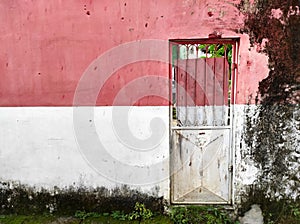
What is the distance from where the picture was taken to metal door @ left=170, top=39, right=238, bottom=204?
369 cm

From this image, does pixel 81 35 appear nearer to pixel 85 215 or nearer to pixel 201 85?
pixel 201 85

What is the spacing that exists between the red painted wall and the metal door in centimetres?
21

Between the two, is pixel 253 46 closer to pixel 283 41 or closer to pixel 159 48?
pixel 283 41

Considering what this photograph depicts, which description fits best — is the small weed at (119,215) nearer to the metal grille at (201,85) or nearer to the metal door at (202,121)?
the metal door at (202,121)

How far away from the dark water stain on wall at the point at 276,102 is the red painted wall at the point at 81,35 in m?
0.14

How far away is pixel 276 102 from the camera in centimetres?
359

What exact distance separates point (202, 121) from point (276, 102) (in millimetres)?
884

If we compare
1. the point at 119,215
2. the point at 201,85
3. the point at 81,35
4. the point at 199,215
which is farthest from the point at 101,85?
the point at 199,215

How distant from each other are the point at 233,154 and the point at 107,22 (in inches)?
85.3

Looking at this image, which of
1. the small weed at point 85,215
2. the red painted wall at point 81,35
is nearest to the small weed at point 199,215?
the small weed at point 85,215

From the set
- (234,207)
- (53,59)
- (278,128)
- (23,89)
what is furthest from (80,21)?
(234,207)

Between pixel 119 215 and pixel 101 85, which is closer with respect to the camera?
pixel 101 85

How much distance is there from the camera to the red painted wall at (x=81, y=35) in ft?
11.5

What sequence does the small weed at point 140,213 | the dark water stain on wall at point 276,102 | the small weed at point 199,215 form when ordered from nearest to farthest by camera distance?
the dark water stain on wall at point 276,102 < the small weed at point 199,215 < the small weed at point 140,213
